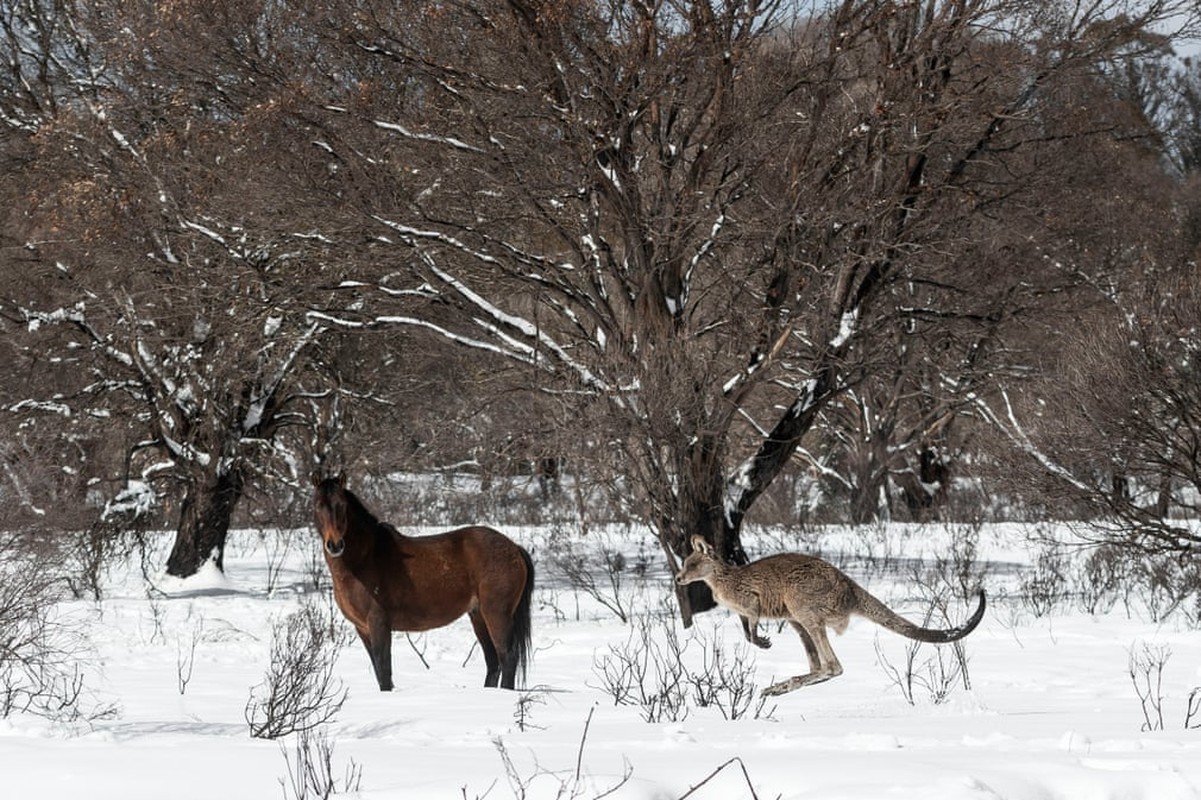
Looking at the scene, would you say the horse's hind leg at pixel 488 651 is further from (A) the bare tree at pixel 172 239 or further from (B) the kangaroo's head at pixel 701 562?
(A) the bare tree at pixel 172 239

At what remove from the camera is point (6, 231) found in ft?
80.3

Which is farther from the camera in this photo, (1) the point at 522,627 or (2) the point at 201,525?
(2) the point at 201,525

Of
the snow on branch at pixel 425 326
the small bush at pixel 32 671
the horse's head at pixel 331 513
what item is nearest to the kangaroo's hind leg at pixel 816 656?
the horse's head at pixel 331 513

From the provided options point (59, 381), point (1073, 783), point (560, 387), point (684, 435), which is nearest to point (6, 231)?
point (59, 381)

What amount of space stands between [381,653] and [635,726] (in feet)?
11.6

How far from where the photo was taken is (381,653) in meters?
11.2

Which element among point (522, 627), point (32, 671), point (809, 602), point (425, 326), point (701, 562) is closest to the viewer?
point (32, 671)

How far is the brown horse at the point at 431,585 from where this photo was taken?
447 inches

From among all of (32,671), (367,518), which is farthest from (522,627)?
(32,671)

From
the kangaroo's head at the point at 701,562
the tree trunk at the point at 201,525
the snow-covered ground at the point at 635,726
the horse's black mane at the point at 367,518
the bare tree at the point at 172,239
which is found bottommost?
the snow-covered ground at the point at 635,726

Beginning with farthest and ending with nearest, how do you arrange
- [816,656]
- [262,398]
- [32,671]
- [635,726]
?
[262,398] < [816,656] < [32,671] < [635,726]

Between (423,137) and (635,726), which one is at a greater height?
(423,137)

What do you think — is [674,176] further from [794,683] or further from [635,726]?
[635,726]

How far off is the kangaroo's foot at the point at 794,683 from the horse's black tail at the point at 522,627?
83.8 inches
